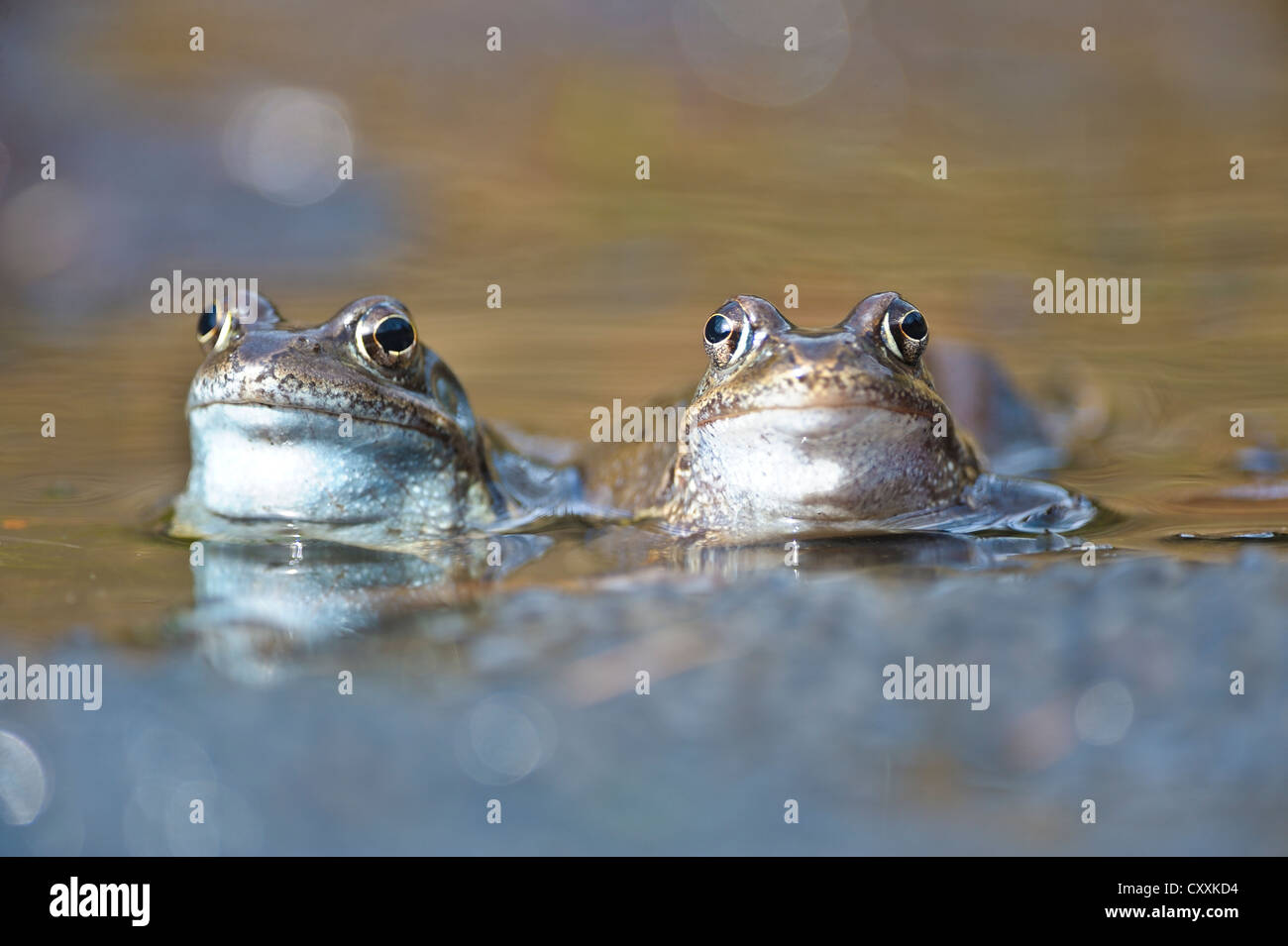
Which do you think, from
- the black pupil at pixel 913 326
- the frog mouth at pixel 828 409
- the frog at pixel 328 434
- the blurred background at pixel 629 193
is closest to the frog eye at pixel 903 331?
the black pupil at pixel 913 326

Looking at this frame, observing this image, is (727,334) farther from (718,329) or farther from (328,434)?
(328,434)

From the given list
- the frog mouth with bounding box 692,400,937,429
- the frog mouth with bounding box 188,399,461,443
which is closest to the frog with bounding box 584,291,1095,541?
the frog mouth with bounding box 692,400,937,429

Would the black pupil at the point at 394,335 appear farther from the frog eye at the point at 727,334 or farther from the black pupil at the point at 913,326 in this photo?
the black pupil at the point at 913,326

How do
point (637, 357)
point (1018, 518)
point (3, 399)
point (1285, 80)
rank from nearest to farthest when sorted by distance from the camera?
1. point (1018, 518)
2. point (3, 399)
3. point (637, 357)
4. point (1285, 80)

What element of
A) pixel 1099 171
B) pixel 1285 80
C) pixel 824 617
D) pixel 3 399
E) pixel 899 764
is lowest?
pixel 899 764

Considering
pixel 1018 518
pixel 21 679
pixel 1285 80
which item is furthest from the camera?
pixel 1285 80

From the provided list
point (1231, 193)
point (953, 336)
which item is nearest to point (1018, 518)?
point (953, 336)

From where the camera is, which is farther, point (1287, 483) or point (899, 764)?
point (1287, 483)

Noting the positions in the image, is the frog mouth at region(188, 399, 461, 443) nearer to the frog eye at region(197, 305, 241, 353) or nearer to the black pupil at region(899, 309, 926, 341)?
the frog eye at region(197, 305, 241, 353)
